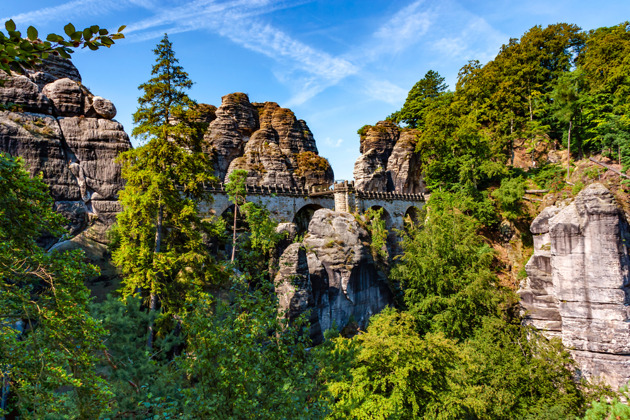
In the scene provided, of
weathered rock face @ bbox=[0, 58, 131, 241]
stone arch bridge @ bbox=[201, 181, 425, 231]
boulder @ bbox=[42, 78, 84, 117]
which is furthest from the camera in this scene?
stone arch bridge @ bbox=[201, 181, 425, 231]

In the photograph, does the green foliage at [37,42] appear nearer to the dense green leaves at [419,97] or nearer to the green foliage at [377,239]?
the green foliage at [377,239]

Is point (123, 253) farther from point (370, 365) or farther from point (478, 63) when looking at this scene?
point (478, 63)

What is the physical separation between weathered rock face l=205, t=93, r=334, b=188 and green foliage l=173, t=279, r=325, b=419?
27.0 meters

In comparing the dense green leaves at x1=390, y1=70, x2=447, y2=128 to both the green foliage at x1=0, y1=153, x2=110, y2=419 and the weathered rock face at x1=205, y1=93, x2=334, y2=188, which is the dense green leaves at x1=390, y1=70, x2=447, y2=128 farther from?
the green foliage at x1=0, y1=153, x2=110, y2=419

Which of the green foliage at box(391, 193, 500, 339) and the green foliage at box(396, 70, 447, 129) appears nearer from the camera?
the green foliage at box(391, 193, 500, 339)

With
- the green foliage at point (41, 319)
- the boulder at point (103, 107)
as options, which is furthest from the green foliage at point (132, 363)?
the boulder at point (103, 107)

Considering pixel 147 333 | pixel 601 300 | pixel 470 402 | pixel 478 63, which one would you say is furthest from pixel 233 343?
Result: pixel 478 63

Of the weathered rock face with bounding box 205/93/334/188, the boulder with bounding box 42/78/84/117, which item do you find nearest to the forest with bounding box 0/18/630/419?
the boulder with bounding box 42/78/84/117

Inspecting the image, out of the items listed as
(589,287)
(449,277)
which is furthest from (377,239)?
(589,287)

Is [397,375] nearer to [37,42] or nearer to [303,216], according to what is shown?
[37,42]

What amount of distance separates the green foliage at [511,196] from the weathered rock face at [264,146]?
1682 centimetres

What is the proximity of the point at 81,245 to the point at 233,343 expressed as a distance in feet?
48.6

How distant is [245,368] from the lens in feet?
19.3

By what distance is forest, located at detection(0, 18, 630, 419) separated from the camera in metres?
5.62
